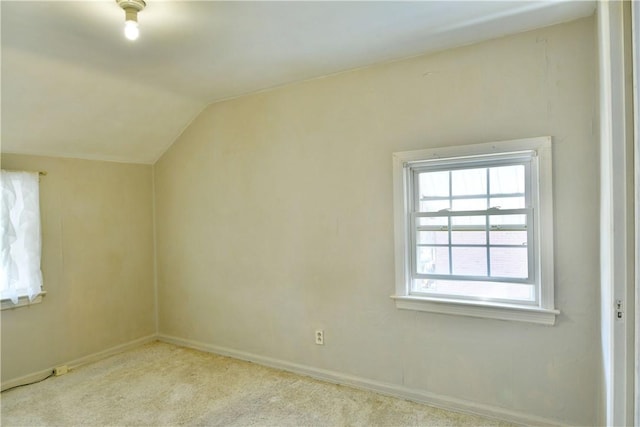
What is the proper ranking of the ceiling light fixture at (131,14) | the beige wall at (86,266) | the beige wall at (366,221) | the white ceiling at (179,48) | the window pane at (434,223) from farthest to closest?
the beige wall at (86,266), the window pane at (434,223), the beige wall at (366,221), the white ceiling at (179,48), the ceiling light fixture at (131,14)

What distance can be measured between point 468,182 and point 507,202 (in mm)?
287

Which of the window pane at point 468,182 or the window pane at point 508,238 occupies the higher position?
the window pane at point 468,182

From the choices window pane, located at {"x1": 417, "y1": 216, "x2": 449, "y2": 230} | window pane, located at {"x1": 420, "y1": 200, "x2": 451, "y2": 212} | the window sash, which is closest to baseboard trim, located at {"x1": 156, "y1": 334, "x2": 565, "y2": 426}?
the window sash

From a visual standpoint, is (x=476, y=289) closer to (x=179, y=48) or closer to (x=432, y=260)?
→ (x=432, y=260)

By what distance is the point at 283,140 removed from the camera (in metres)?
3.44

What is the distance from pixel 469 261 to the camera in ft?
9.00

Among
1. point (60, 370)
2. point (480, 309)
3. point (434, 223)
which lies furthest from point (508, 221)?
point (60, 370)

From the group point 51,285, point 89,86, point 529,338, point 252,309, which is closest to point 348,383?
point 252,309

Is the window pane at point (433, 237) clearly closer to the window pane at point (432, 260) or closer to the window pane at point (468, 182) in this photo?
the window pane at point (432, 260)

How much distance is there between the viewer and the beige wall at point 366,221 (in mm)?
2357

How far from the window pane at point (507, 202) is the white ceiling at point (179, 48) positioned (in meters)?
1.05

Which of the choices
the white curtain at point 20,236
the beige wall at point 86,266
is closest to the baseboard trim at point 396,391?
the beige wall at point 86,266

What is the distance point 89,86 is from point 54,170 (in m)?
1.00

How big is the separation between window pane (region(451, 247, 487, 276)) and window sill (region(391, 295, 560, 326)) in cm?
22
